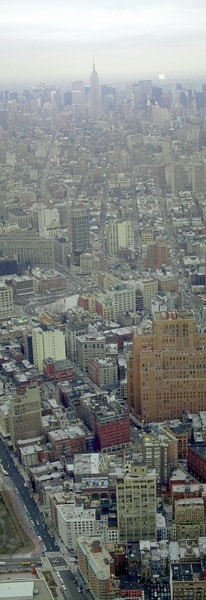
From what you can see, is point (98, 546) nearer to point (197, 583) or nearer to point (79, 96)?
point (197, 583)

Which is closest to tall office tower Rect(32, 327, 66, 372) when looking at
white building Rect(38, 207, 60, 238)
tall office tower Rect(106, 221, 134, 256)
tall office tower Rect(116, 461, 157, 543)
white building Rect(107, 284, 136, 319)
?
white building Rect(107, 284, 136, 319)

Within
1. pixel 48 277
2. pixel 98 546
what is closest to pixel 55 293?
pixel 48 277

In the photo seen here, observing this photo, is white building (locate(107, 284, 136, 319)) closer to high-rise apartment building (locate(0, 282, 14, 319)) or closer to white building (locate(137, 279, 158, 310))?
white building (locate(137, 279, 158, 310))

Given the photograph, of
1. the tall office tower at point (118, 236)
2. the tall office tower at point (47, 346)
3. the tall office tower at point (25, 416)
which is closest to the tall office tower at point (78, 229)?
the tall office tower at point (118, 236)

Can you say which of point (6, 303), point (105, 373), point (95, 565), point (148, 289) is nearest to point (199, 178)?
point (148, 289)

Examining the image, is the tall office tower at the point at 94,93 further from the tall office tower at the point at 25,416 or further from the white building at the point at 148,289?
the tall office tower at the point at 25,416

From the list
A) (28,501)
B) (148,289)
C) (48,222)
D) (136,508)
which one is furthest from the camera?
(48,222)

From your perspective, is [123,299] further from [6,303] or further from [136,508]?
[136,508]
